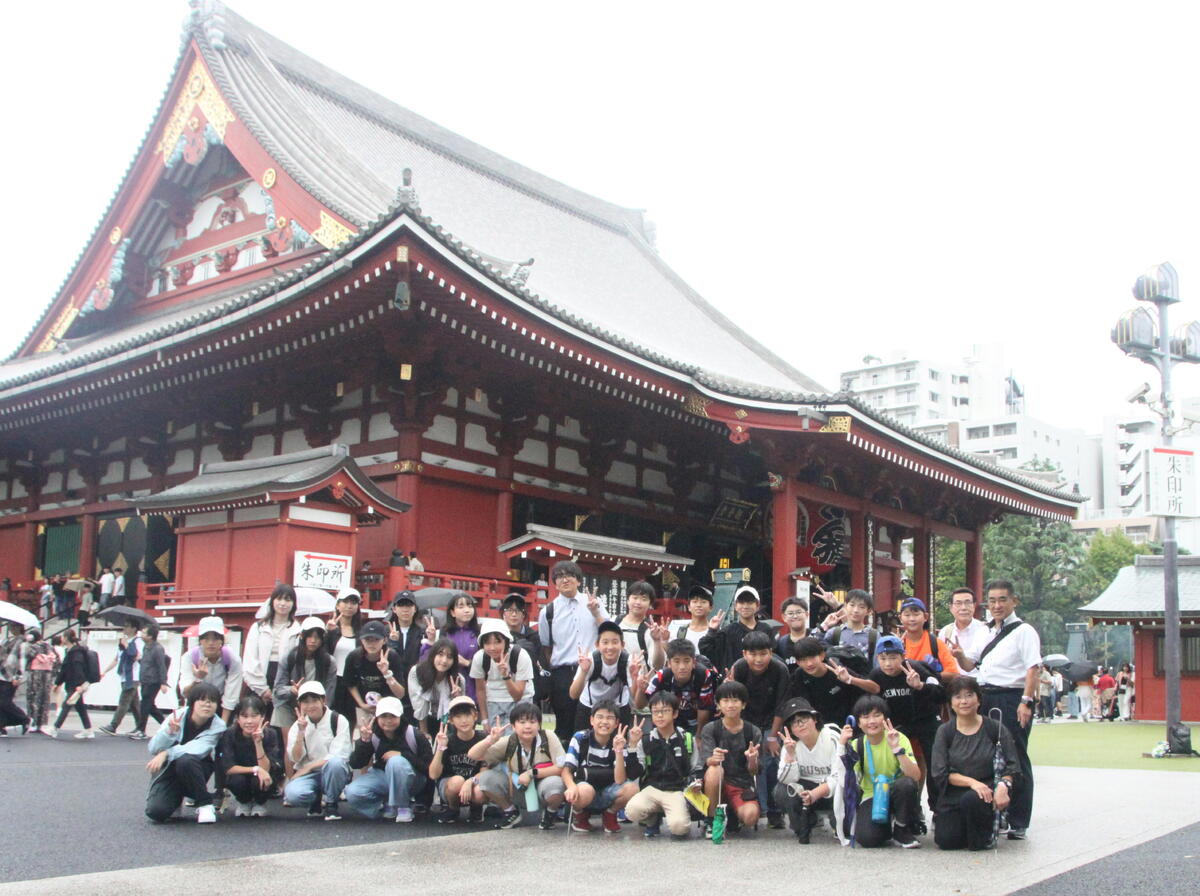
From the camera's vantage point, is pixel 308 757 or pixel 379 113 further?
pixel 379 113

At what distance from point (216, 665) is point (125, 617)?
6.46 meters

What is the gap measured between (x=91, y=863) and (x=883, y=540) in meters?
21.4

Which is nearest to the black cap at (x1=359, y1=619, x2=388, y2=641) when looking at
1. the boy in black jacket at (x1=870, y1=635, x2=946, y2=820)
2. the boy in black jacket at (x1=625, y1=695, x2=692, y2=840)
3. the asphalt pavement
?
the asphalt pavement

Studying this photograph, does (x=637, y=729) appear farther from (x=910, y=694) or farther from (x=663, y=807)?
(x=910, y=694)

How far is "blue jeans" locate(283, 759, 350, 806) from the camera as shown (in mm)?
8070

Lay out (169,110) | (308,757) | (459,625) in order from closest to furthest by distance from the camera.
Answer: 1. (308,757)
2. (459,625)
3. (169,110)

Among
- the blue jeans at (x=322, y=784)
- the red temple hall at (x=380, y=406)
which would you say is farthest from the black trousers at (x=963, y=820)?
the red temple hall at (x=380, y=406)

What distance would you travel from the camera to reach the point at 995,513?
2562cm

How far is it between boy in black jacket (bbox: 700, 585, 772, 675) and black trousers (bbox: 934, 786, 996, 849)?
1780mm

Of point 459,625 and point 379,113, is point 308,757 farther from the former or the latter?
point 379,113

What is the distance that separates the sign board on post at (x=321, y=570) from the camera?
1409cm

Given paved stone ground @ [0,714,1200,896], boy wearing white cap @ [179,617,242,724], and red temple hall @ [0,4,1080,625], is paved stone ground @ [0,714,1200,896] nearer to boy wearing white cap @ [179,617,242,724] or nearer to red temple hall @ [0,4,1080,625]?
boy wearing white cap @ [179,617,242,724]

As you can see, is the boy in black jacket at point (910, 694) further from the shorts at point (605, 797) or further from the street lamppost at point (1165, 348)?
the street lamppost at point (1165, 348)

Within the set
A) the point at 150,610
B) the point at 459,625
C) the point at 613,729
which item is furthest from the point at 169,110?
the point at 613,729
